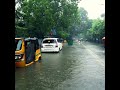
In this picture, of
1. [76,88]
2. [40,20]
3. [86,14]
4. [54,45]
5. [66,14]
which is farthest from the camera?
[86,14]

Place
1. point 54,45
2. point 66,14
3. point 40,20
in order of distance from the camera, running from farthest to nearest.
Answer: point 66,14, point 40,20, point 54,45

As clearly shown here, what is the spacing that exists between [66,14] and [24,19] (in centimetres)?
1666

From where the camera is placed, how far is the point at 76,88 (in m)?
8.38
